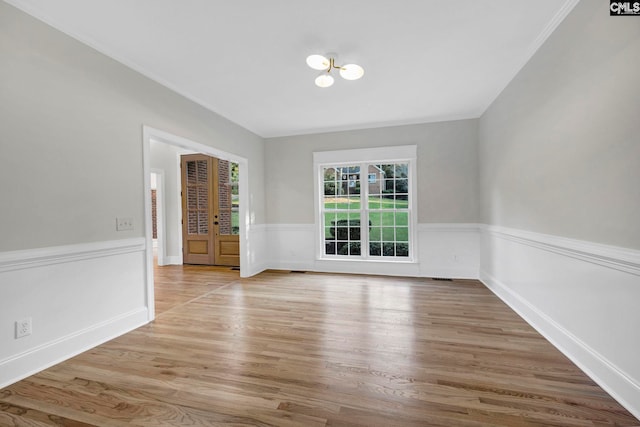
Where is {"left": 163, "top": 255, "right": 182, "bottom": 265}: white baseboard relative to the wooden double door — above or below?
below

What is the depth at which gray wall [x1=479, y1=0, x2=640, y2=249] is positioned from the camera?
1.63 m

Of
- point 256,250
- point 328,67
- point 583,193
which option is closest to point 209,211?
point 256,250

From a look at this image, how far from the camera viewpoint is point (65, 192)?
232cm

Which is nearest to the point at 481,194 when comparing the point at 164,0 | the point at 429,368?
the point at 429,368

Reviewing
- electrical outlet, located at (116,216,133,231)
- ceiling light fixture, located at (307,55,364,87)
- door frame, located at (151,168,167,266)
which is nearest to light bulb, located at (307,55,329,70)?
ceiling light fixture, located at (307,55,364,87)

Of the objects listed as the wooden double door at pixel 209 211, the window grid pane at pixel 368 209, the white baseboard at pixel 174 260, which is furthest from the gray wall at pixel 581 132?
the white baseboard at pixel 174 260

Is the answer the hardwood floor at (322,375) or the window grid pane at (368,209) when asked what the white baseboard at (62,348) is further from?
the window grid pane at (368,209)

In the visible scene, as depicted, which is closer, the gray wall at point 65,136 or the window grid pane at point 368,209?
the gray wall at point 65,136

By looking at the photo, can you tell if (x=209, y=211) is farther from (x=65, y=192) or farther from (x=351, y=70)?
(x=351, y=70)

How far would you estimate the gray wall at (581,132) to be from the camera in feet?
5.35

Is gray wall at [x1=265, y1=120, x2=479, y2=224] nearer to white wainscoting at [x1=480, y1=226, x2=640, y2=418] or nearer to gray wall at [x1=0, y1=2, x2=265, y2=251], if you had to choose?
white wainscoting at [x1=480, y1=226, x2=640, y2=418]

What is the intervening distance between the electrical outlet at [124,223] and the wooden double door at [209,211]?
131 inches

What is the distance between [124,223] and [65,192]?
0.58 metres

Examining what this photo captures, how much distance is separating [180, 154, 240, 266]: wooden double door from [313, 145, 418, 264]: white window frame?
1.92 metres
